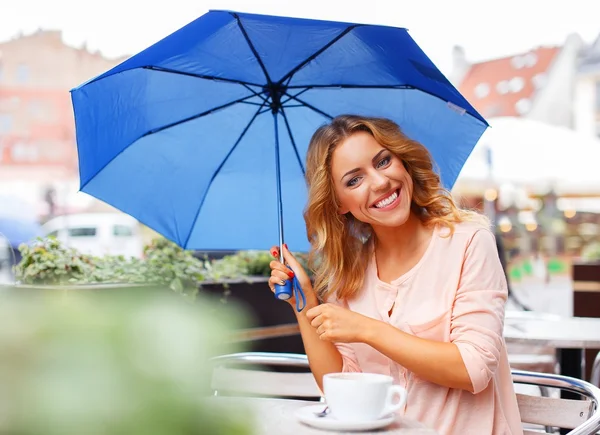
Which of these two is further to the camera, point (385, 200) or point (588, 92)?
point (588, 92)

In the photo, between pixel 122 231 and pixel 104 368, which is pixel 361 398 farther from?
pixel 122 231

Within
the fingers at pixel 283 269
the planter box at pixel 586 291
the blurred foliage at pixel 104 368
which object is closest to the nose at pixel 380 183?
the fingers at pixel 283 269

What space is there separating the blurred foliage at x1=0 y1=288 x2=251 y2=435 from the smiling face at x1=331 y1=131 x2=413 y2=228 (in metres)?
1.56

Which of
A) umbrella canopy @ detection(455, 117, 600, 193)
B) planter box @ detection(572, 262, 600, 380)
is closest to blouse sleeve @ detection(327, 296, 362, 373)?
planter box @ detection(572, 262, 600, 380)

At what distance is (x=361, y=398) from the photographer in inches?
49.0

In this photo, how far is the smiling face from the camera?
188cm

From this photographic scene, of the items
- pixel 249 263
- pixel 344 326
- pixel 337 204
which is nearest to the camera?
pixel 344 326

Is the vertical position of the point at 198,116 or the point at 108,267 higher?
the point at 198,116

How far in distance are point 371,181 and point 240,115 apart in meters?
0.76

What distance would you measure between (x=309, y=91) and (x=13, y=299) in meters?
2.17

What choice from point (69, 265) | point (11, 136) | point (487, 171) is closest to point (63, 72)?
point (11, 136)

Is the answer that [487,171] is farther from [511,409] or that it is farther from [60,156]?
[60,156]

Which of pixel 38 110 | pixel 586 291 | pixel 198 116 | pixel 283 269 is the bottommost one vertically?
pixel 586 291

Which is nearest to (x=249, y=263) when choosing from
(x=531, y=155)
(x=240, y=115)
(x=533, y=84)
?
(x=240, y=115)
